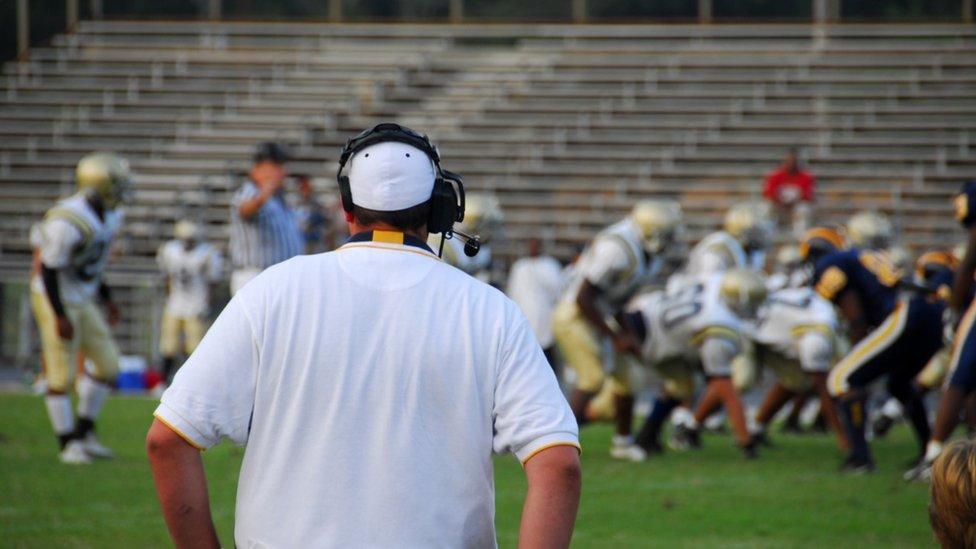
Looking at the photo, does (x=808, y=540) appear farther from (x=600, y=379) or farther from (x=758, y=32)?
(x=758, y=32)

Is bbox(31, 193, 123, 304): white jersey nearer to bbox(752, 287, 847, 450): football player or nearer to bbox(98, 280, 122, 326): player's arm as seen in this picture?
bbox(98, 280, 122, 326): player's arm

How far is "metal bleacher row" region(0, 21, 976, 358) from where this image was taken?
2209 cm

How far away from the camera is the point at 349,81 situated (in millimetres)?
26016

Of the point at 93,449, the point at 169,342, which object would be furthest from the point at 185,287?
the point at 93,449

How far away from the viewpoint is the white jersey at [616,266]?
34.1ft

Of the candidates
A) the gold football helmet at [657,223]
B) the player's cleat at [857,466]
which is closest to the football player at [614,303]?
the gold football helmet at [657,223]

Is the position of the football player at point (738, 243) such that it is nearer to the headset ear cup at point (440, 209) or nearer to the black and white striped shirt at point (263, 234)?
the black and white striped shirt at point (263, 234)

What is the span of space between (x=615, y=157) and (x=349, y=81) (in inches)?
218

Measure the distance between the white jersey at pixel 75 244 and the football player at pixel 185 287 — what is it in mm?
7729

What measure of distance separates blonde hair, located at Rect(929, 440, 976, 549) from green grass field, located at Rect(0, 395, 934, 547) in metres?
3.97

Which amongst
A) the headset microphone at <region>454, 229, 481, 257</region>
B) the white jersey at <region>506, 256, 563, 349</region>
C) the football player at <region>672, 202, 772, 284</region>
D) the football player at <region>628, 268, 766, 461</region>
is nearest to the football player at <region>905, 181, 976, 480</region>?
the football player at <region>628, 268, 766, 461</region>

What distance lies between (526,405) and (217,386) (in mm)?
599

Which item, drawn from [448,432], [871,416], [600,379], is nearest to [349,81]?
[871,416]

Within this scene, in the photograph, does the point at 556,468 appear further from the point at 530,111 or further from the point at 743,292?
the point at 530,111
